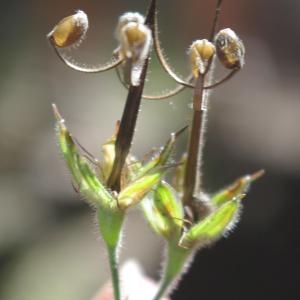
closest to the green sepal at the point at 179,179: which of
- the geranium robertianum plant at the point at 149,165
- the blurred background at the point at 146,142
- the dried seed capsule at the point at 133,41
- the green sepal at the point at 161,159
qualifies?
the geranium robertianum plant at the point at 149,165

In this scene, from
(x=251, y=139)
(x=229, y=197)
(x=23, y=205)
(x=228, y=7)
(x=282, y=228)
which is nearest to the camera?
(x=229, y=197)

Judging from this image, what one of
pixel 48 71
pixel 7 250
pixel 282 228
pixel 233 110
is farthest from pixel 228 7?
pixel 7 250

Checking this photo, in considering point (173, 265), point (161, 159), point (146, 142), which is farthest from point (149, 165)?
point (146, 142)

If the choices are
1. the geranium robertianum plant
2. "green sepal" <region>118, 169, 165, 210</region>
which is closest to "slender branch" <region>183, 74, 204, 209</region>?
the geranium robertianum plant

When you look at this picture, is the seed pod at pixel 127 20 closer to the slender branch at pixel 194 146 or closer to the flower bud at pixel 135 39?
the flower bud at pixel 135 39

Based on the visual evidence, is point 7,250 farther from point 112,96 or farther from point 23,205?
point 112,96

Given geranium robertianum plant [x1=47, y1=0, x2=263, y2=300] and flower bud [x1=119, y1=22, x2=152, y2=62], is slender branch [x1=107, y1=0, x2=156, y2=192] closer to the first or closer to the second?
geranium robertianum plant [x1=47, y1=0, x2=263, y2=300]

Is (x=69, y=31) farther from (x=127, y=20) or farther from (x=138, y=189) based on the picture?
(x=138, y=189)
